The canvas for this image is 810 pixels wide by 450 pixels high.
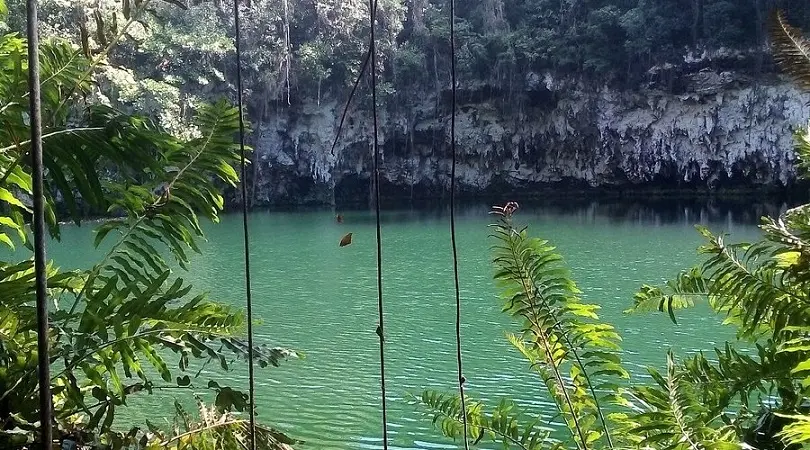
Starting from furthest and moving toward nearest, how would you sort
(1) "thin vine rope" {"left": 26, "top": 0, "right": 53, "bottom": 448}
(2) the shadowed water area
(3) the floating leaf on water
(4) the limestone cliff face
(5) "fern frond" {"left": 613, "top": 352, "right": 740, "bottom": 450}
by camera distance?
(4) the limestone cliff face < (2) the shadowed water area < (5) "fern frond" {"left": 613, "top": 352, "right": 740, "bottom": 450} < (3) the floating leaf on water < (1) "thin vine rope" {"left": 26, "top": 0, "right": 53, "bottom": 448}

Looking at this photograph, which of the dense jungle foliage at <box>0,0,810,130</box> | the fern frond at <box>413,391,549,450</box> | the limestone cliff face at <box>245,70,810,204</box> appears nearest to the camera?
the fern frond at <box>413,391,549,450</box>

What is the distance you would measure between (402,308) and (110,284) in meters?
9.69

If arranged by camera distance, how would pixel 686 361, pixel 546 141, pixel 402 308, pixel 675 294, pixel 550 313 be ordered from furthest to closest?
pixel 546 141, pixel 402 308, pixel 675 294, pixel 686 361, pixel 550 313

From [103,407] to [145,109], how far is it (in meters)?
20.7

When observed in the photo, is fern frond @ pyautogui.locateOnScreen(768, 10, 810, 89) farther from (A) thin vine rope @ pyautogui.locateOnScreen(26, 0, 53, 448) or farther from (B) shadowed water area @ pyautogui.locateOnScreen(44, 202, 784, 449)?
(B) shadowed water area @ pyautogui.locateOnScreen(44, 202, 784, 449)

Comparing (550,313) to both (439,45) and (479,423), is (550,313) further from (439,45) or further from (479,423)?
(439,45)

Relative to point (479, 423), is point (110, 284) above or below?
above

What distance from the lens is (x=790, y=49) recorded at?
4.50 ft

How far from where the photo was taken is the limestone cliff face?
24.7 meters

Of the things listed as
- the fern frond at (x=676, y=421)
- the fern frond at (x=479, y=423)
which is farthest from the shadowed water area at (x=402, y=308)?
the fern frond at (x=676, y=421)

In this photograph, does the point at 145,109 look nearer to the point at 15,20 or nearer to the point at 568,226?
the point at 15,20

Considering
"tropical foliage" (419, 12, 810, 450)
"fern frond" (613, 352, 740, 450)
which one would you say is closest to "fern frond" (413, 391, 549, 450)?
"tropical foliage" (419, 12, 810, 450)

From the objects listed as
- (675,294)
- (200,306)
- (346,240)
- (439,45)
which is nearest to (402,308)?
(675,294)

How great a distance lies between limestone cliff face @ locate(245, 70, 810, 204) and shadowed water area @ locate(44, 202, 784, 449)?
326 cm
